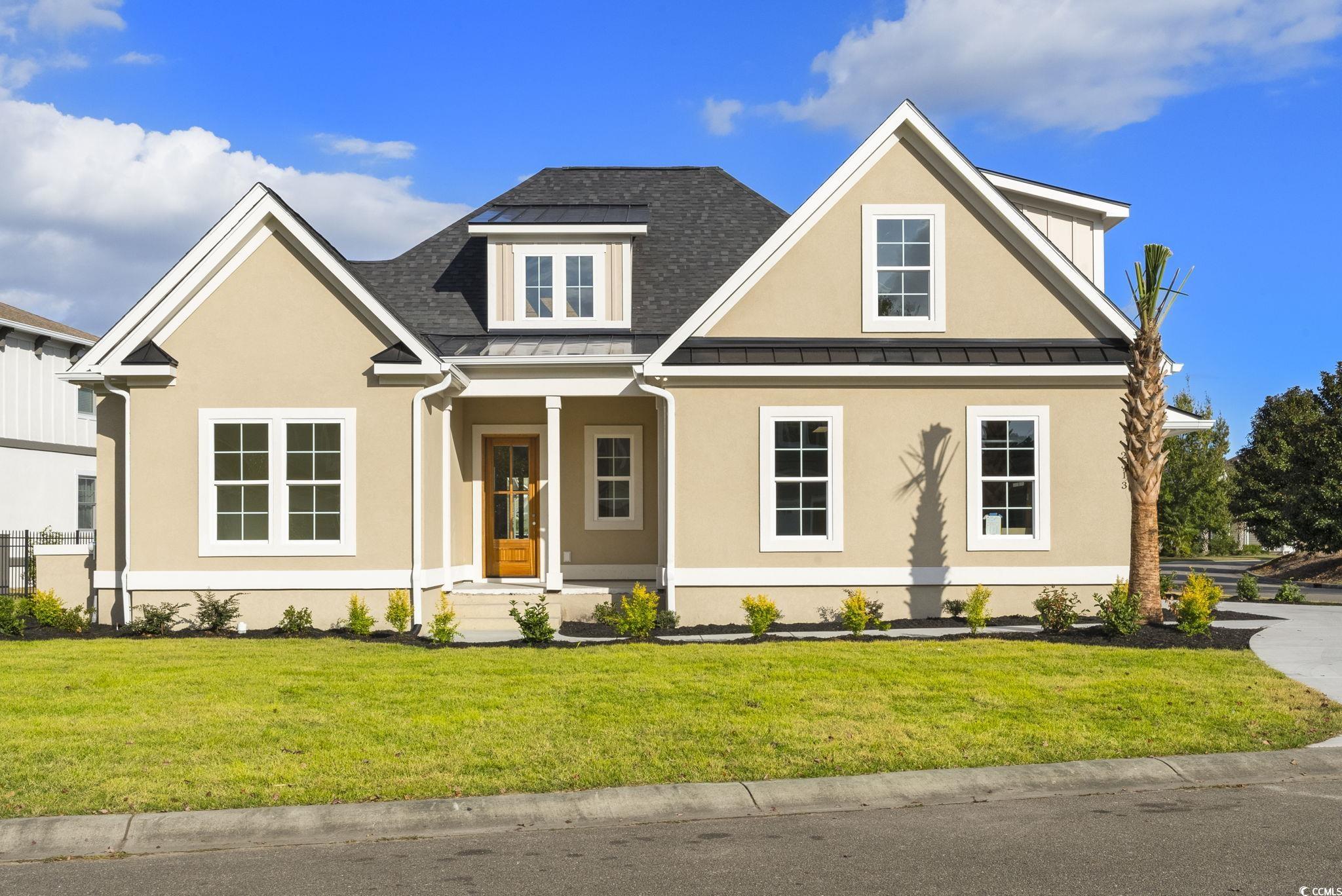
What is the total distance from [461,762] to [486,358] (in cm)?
922

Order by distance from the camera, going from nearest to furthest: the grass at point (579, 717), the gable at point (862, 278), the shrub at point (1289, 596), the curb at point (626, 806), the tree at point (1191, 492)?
1. the curb at point (626, 806)
2. the grass at point (579, 717)
3. the gable at point (862, 278)
4. the shrub at point (1289, 596)
5. the tree at point (1191, 492)

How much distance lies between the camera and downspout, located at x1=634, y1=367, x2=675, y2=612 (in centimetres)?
1497

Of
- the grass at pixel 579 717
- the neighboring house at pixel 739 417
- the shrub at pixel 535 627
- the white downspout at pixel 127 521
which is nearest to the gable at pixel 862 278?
the neighboring house at pixel 739 417

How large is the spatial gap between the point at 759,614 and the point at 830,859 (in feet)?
25.6

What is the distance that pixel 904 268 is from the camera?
1562 centimetres

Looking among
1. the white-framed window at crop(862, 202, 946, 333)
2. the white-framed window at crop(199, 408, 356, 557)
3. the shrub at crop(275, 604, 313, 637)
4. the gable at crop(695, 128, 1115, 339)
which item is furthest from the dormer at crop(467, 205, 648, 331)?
the shrub at crop(275, 604, 313, 637)

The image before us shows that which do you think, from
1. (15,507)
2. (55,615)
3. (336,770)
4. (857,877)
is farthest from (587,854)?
(15,507)

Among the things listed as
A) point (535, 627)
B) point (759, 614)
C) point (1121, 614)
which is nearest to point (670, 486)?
point (759, 614)

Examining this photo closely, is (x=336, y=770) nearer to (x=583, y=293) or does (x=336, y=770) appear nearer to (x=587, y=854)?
(x=587, y=854)

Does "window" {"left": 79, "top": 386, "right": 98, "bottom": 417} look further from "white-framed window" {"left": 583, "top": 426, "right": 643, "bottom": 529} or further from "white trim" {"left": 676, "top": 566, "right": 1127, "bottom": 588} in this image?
"white trim" {"left": 676, "top": 566, "right": 1127, "bottom": 588}

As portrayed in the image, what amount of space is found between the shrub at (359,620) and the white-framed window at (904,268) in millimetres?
8094

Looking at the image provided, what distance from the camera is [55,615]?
48.6 ft

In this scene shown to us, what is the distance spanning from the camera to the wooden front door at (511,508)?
18.0 metres

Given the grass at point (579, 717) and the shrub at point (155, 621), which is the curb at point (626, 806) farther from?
the shrub at point (155, 621)
